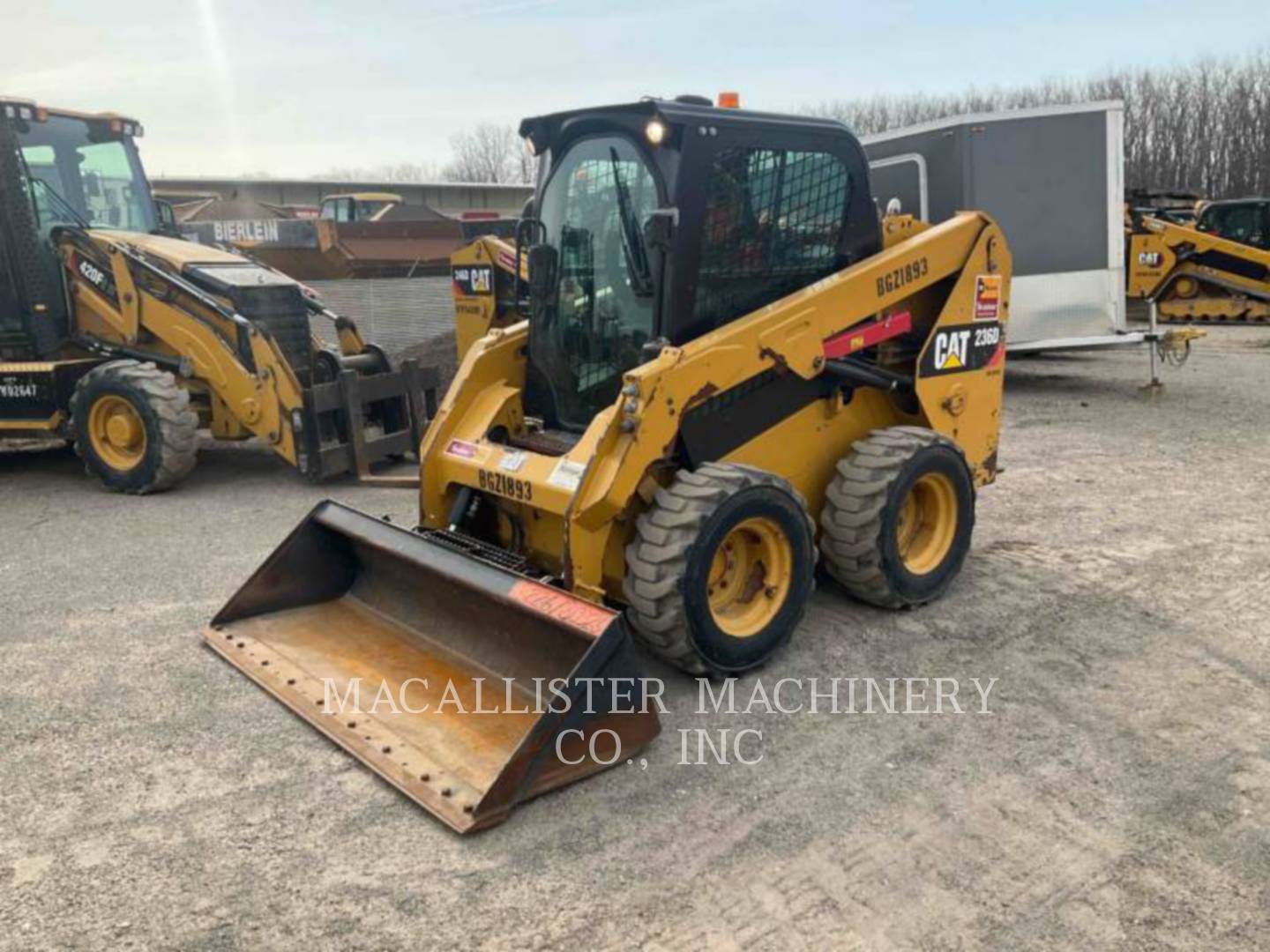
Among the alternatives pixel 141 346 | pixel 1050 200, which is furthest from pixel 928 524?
pixel 1050 200

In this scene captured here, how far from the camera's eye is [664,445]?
3967 millimetres

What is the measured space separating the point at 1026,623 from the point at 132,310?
651 centimetres

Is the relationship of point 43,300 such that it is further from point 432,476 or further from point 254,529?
point 432,476

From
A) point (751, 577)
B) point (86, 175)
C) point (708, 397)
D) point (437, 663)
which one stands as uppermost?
point (86, 175)

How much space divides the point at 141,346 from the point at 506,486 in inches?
186

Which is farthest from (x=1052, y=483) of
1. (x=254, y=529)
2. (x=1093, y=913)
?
(x=254, y=529)

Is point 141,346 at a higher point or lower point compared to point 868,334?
higher

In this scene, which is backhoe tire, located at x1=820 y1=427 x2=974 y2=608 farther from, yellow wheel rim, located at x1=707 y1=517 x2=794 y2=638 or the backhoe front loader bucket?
the backhoe front loader bucket

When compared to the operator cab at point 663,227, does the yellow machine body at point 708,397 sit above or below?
below

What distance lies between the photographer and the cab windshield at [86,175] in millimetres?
7695

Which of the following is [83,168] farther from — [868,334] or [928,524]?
[928,524]

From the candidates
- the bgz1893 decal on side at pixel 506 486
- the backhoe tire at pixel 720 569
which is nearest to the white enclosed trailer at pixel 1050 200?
the backhoe tire at pixel 720 569

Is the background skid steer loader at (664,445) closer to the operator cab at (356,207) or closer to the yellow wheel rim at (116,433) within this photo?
the yellow wheel rim at (116,433)

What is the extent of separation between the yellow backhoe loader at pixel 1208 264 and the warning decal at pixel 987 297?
1283cm
